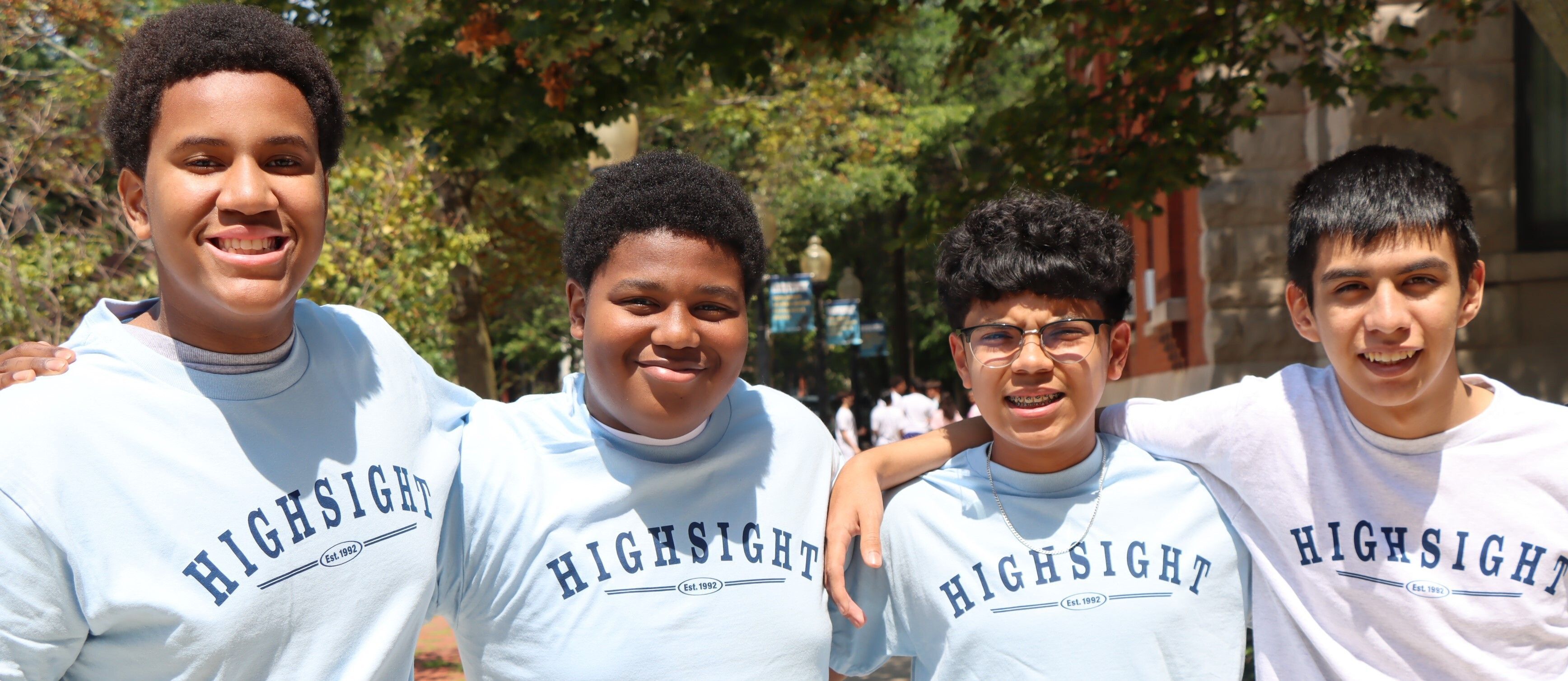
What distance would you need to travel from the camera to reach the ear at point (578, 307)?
2900mm

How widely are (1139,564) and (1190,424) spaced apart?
14.8 inches

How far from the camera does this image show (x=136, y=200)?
2449mm

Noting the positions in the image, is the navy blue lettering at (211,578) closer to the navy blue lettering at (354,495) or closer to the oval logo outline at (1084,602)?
the navy blue lettering at (354,495)

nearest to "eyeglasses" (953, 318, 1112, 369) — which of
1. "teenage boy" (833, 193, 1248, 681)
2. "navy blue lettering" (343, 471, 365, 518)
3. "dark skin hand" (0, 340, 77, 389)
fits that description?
"teenage boy" (833, 193, 1248, 681)

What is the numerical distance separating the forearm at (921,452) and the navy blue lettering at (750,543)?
35 cm

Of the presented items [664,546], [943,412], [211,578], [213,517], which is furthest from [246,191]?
[943,412]

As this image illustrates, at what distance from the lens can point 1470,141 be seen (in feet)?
26.9

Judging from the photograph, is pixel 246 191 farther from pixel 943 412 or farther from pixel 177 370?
pixel 943 412

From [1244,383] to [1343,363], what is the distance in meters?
0.32

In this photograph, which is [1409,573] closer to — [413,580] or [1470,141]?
[413,580]

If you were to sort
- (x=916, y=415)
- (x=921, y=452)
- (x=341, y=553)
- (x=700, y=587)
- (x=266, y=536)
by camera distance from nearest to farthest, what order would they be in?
(x=266, y=536)
(x=341, y=553)
(x=700, y=587)
(x=921, y=452)
(x=916, y=415)

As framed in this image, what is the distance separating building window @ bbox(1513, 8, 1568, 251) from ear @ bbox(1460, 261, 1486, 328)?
20.9ft

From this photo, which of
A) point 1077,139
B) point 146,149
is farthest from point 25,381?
point 1077,139

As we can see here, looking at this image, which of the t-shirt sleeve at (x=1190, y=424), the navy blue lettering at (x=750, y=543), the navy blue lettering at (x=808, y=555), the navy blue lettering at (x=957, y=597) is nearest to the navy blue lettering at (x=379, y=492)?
the navy blue lettering at (x=750, y=543)
